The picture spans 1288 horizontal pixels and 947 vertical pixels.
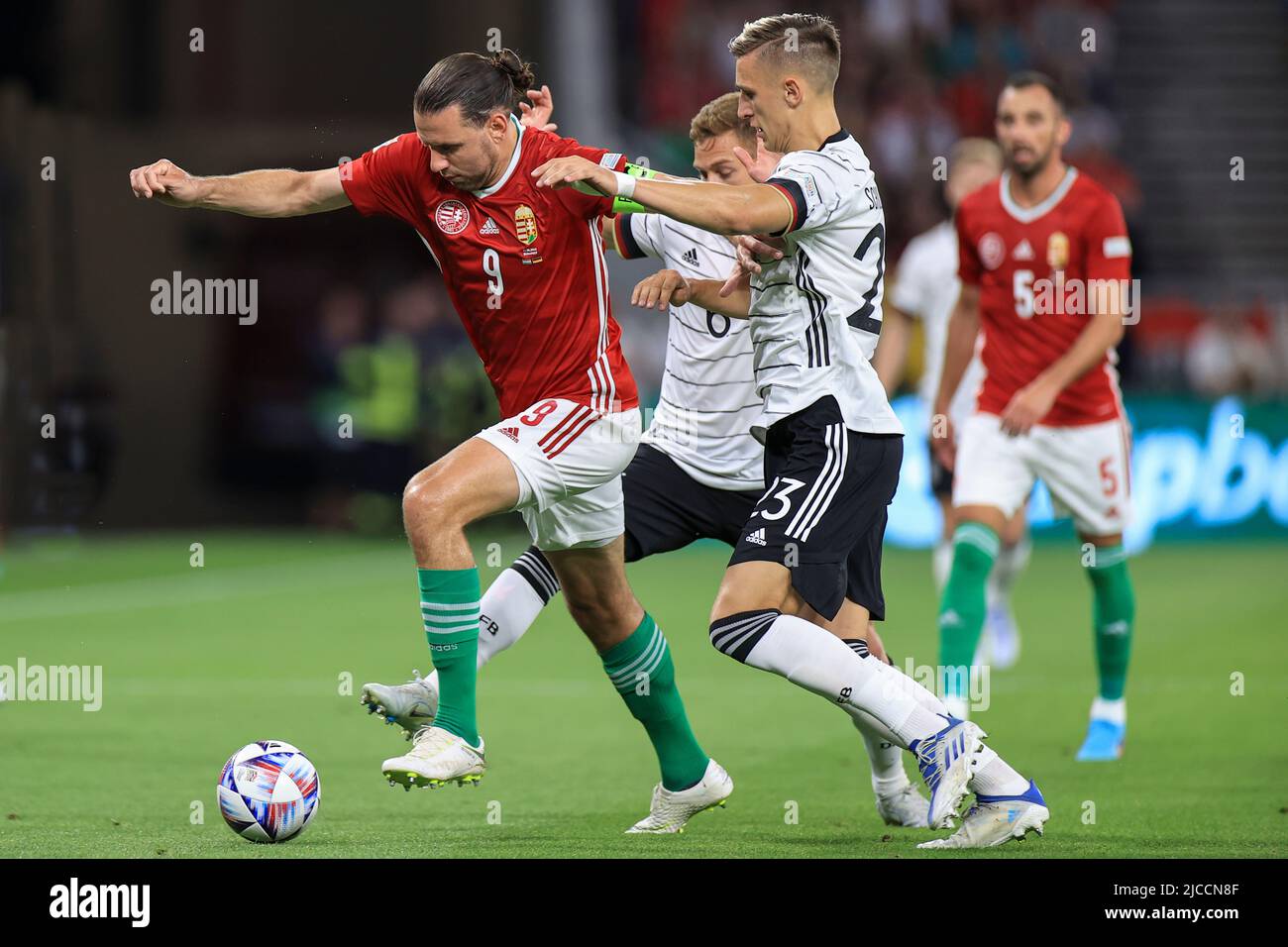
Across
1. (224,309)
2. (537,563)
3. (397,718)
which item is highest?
(224,309)

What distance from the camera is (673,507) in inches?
247

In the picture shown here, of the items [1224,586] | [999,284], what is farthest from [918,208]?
[999,284]

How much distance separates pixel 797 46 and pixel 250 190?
5.43ft

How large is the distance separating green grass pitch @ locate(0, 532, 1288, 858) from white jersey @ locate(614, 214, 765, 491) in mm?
1123

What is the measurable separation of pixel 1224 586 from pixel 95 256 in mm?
11822

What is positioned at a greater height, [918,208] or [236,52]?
[236,52]

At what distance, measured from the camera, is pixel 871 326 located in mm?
5453

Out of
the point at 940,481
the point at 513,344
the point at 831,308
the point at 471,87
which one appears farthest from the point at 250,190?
the point at 940,481

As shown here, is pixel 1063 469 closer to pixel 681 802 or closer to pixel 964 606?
pixel 964 606

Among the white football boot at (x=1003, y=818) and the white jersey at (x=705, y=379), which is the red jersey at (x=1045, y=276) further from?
the white football boot at (x=1003, y=818)

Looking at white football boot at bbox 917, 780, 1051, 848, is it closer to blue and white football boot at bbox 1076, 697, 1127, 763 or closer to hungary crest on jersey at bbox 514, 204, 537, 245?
hungary crest on jersey at bbox 514, 204, 537, 245

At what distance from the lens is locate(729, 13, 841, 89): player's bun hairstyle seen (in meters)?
5.30

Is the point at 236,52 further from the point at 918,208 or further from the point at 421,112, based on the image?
the point at 421,112

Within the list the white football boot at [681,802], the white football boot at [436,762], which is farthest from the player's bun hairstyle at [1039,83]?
the white football boot at [436,762]
